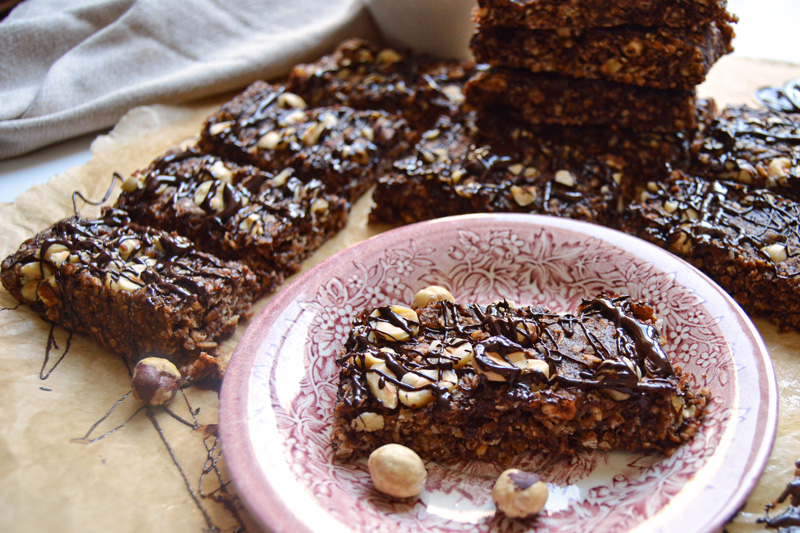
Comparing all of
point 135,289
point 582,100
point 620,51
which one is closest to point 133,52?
point 135,289

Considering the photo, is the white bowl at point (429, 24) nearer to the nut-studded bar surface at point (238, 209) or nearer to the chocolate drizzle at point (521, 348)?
the nut-studded bar surface at point (238, 209)

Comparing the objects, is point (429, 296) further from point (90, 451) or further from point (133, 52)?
point (133, 52)

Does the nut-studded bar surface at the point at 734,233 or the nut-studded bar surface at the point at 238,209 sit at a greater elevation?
the nut-studded bar surface at the point at 734,233

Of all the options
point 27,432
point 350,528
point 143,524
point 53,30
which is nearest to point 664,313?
point 350,528

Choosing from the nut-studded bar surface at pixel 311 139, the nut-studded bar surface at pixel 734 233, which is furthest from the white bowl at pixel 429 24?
the nut-studded bar surface at pixel 734 233

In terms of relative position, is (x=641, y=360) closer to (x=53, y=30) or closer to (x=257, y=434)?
(x=257, y=434)

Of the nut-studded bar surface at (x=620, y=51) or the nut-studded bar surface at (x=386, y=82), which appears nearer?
the nut-studded bar surface at (x=620, y=51)

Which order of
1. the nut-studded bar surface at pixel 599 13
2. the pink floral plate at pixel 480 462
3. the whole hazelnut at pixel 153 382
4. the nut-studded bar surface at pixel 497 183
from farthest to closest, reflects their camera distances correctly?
the nut-studded bar surface at pixel 497 183, the nut-studded bar surface at pixel 599 13, the whole hazelnut at pixel 153 382, the pink floral plate at pixel 480 462

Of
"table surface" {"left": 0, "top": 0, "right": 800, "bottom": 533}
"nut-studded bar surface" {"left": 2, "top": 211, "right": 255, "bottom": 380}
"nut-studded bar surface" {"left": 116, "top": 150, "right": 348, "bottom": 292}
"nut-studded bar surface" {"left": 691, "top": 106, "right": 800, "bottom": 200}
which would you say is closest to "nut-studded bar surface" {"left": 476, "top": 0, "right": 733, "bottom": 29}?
"nut-studded bar surface" {"left": 691, "top": 106, "right": 800, "bottom": 200}
